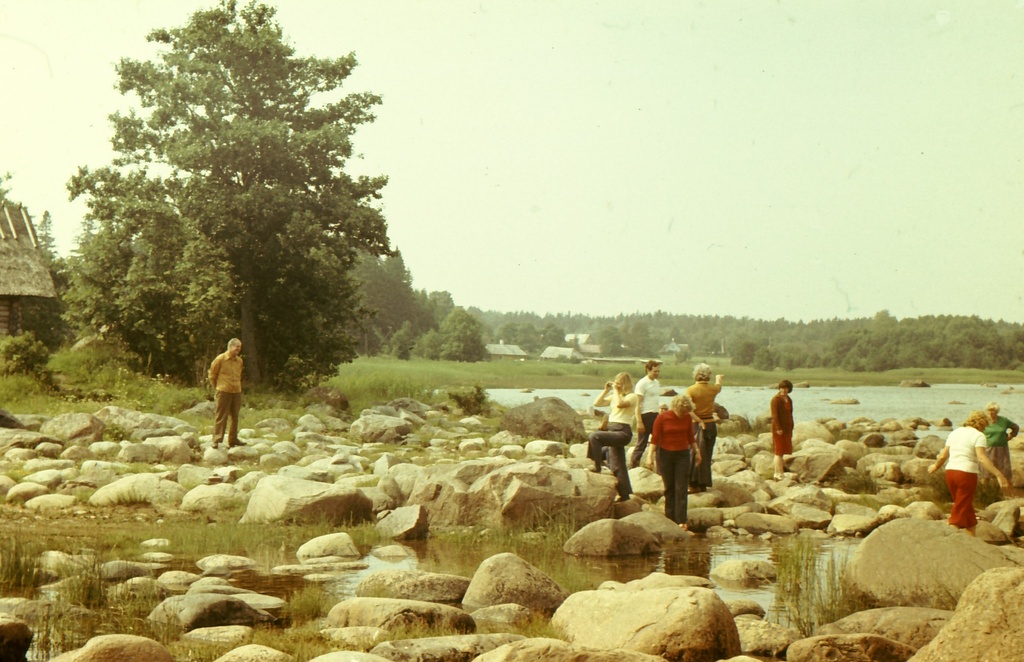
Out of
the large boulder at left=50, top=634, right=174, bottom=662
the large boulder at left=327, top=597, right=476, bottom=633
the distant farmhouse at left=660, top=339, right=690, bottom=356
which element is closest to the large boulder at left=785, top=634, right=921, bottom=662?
the large boulder at left=327, top=597, right=476, bottom=633

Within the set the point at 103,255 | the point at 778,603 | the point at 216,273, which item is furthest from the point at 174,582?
the point at 103,255

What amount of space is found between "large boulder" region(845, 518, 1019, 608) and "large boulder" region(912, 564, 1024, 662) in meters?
2.90

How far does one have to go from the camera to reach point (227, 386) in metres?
18.1

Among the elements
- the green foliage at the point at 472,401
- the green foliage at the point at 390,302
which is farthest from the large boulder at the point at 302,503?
the green foliage at the point at 390,302

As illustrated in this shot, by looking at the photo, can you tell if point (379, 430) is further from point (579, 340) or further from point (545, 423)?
point (579, 340)

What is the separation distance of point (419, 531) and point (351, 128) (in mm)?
20585

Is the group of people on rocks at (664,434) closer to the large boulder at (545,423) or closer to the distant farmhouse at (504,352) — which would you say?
the large boulder at (545,423)

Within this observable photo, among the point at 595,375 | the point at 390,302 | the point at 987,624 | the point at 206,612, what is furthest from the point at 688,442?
the point at 390,302

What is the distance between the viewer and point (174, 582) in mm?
9500

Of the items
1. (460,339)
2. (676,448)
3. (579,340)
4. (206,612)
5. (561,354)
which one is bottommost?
(206,612)

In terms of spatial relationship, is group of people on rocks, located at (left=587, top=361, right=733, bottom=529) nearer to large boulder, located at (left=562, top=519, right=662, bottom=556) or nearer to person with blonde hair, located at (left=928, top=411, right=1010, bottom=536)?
large boulder, located at (left=562, top=519, right=662, bottom=556)

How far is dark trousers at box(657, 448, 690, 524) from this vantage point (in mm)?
13078

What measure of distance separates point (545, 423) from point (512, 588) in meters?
15.7

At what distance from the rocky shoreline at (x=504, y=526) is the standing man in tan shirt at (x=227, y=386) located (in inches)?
18.0
